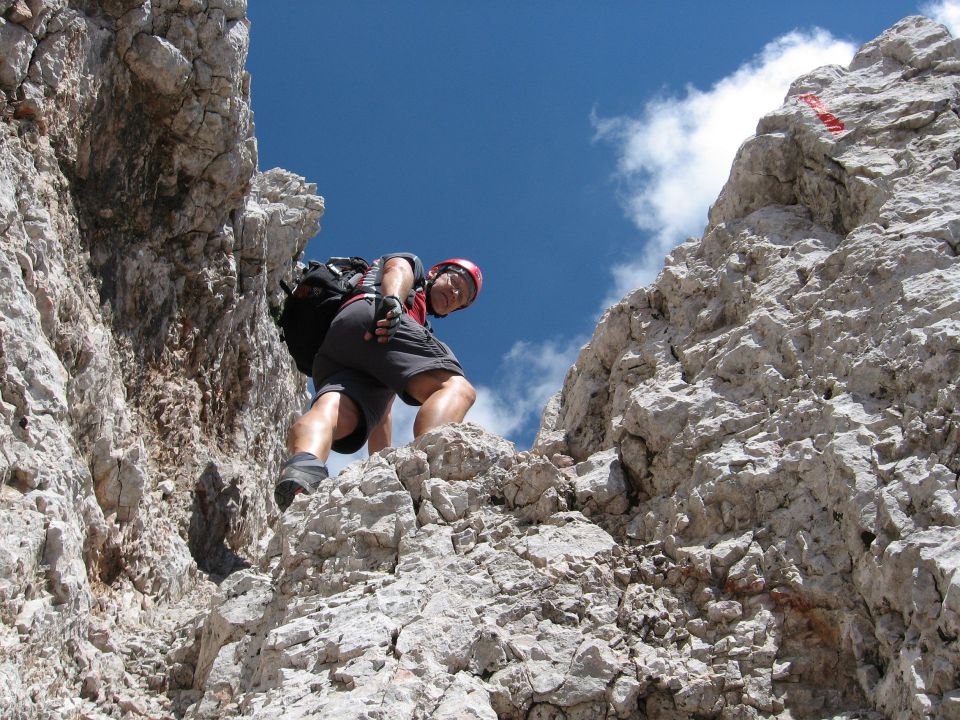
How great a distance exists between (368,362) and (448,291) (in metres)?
1.38

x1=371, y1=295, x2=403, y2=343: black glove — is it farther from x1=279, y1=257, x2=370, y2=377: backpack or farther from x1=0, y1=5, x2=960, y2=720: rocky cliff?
x1=0, y1=5, x2=960, y2=720: rocky cliff

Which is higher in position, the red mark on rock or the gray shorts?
the red mark on rock

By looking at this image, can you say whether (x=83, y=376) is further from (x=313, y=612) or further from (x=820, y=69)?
(x=820, y=69)

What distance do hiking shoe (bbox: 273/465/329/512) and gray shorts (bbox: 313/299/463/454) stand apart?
110 centimetres

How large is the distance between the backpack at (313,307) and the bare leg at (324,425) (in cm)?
93

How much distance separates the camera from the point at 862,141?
564 cm

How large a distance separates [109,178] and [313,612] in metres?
4.84

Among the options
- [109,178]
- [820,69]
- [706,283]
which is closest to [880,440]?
[706,283]

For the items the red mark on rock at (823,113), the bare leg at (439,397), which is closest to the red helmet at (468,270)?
the bare leg at (439,397)

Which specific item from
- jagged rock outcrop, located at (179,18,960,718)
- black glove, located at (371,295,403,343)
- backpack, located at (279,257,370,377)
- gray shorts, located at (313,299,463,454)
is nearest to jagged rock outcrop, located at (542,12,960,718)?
jagged rock outcrop, located at (179,18,960,718)

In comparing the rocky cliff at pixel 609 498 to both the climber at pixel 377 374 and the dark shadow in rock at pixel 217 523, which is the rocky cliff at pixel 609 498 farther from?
the climber at pixel 377 374

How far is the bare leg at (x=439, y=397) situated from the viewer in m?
6.23

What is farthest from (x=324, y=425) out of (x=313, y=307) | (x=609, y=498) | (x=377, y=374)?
(x=609, y=498)

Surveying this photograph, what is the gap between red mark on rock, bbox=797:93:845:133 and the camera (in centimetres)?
578
